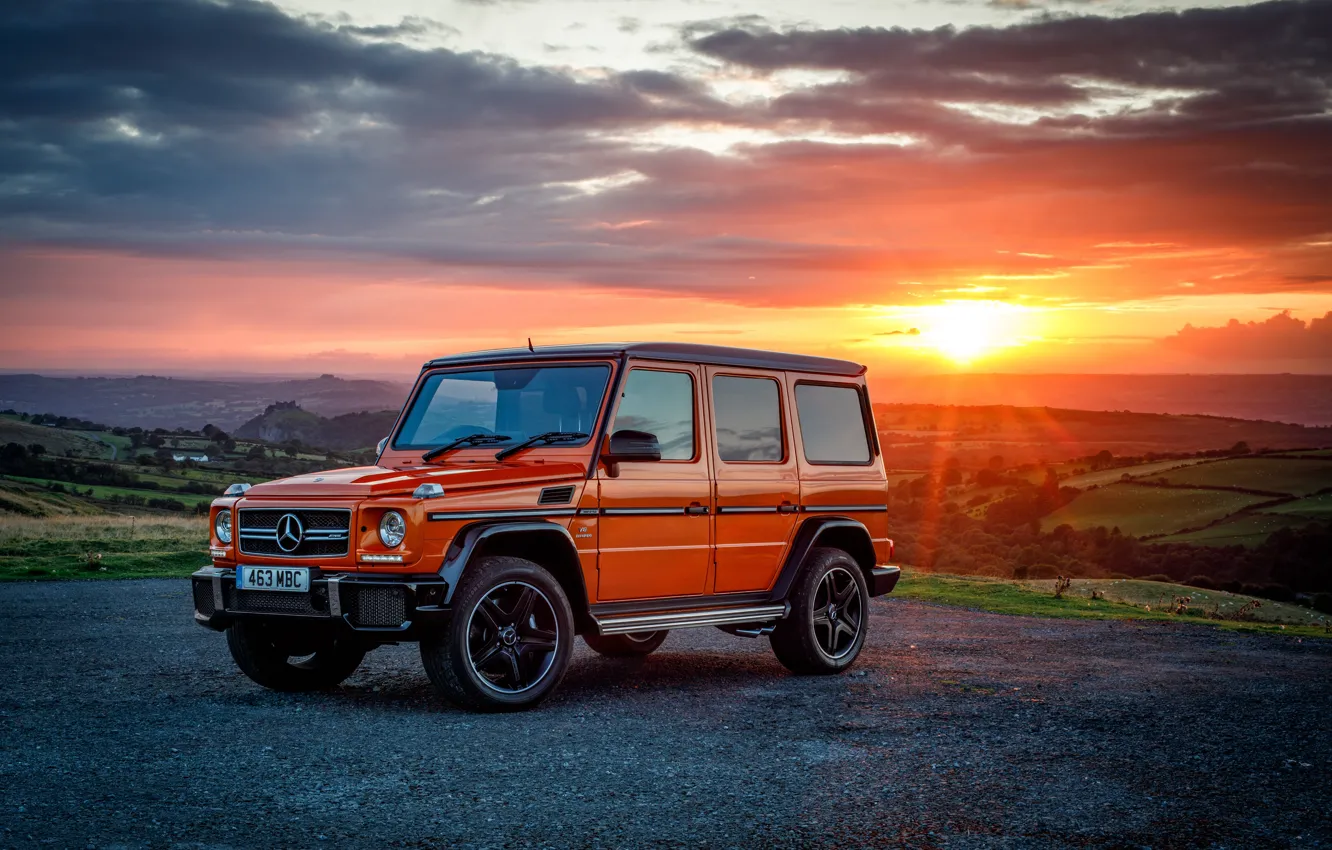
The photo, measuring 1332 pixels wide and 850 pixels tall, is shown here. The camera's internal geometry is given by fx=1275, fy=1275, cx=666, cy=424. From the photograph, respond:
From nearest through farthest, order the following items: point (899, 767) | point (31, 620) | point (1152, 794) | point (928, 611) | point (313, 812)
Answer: point (313, 812) < point (1152, 794) < point (899, 767) < point (31, 620) < point (928, 611)

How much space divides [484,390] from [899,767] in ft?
15.3

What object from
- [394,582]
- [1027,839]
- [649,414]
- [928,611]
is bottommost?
[928,611]

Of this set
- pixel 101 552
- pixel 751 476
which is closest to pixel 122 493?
pixel 101 552

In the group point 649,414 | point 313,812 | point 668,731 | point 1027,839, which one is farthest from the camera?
point 649,414

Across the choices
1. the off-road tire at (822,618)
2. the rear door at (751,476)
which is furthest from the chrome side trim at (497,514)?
the off-road tire at (822,618)

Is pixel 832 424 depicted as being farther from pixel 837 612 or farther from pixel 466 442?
pixel 466 442

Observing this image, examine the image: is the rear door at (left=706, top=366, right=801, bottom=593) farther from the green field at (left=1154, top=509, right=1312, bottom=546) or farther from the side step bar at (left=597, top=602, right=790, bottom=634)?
the green field at (left=1154, top=509, right=1312, bottom=546)

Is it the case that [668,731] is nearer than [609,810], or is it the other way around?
[609,810]

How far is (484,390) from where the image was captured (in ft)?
33.2

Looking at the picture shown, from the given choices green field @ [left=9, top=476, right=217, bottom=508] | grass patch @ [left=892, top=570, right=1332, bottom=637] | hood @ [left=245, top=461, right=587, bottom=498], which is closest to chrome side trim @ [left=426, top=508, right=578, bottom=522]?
hood @ [left=245, top=461, right=587, bottom=498]

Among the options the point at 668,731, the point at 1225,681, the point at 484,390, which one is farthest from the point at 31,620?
the point at 1225,681

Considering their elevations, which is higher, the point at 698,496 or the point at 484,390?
the point at 484,390

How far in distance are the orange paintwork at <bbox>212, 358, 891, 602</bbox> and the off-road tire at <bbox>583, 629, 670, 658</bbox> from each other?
1745mm

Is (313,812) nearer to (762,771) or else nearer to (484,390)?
(762,771)
